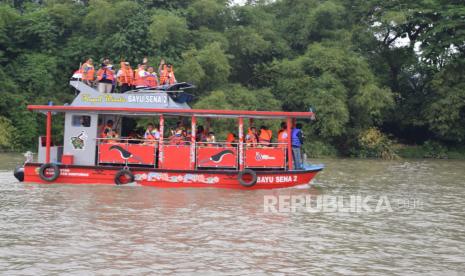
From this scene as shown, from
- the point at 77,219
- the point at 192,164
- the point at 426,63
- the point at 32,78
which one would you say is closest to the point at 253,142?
the point at 192,164

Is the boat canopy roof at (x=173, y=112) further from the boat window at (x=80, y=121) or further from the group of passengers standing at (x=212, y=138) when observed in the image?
the group of passengers standing at (x=212, y=138)

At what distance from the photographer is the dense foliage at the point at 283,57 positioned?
1248 inches

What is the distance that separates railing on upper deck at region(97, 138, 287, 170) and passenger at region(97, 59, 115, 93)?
154cm

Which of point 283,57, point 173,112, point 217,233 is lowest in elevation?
point 217,233

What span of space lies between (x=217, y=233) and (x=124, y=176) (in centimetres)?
591

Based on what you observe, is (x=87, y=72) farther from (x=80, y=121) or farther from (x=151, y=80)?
(x=151, y=80)

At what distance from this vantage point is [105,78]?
53.1 ft

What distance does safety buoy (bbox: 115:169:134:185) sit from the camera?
49.7ft

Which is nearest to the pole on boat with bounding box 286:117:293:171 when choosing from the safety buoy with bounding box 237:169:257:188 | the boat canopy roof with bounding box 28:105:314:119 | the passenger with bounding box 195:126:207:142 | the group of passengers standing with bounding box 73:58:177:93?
the boat canopy roof with bounding box 28:105:314:119

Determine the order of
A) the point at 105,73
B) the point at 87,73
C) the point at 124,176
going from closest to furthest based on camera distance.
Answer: the point at 124,176 < the point at 87,73 < the point at 105,73

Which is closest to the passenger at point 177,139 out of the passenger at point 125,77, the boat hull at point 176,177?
the boat hull at point 176,177

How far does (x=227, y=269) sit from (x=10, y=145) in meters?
24.3

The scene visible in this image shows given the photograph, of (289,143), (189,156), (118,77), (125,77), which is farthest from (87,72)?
(289,143)

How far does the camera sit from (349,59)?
33.5 meters
